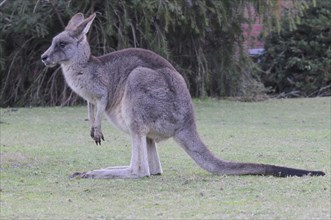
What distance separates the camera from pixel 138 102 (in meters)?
7.69

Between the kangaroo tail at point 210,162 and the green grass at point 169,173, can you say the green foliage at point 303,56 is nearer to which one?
the green grass at point 169,173

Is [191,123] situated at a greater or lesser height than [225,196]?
greater

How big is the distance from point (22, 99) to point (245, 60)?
16.0 feet

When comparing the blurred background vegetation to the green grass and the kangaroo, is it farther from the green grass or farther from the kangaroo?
the kangaroo

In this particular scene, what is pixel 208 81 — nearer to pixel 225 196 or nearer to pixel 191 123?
pixel 191 123

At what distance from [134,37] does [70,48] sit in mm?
8462

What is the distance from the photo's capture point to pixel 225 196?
6785 millimetres

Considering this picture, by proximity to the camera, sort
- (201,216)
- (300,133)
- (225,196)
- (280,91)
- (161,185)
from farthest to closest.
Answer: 1. (280,91)
2. (300,133)
3. (161,185)
4. (225,196)
5. (201,216)

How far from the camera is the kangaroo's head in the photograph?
26.7 feet

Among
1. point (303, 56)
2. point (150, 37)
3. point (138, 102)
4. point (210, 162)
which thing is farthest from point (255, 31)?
point (138, 102)

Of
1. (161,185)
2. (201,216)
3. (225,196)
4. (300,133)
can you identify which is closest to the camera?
(201,216)

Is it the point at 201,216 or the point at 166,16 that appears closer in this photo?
the point at 201,216

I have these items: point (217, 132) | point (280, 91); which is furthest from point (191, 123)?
point (280, 91)

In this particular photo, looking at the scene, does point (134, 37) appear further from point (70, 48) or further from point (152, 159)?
point (152, 159)
